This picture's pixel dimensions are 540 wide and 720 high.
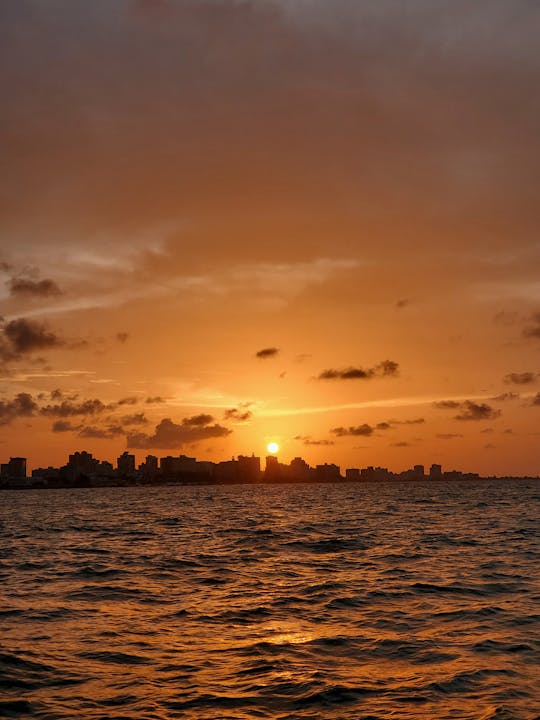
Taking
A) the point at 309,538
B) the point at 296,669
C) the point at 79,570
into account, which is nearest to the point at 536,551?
the point at 309,538

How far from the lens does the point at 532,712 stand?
17.5 metres

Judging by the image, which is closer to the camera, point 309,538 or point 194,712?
point 194,712

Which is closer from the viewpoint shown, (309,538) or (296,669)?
(296,669)

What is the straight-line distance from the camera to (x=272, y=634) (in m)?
26.3

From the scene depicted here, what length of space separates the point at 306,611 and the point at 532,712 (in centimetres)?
1426

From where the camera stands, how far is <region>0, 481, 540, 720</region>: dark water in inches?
730

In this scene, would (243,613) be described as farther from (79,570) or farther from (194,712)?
(79,570)

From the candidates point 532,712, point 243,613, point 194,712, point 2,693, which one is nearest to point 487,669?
point 532,712

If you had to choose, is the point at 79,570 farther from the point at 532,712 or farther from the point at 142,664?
the point at 532,712

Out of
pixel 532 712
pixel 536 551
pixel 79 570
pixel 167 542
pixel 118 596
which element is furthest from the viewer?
pixel 167 542

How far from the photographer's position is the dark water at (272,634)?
18547 millimetres

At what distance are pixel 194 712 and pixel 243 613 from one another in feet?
41.8

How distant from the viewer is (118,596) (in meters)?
34.4

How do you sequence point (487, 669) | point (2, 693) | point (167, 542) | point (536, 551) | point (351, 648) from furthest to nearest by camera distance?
point (167, 542) < point (536, 551) < point (351, 648) < point (487, 669) < point (2, 693)
